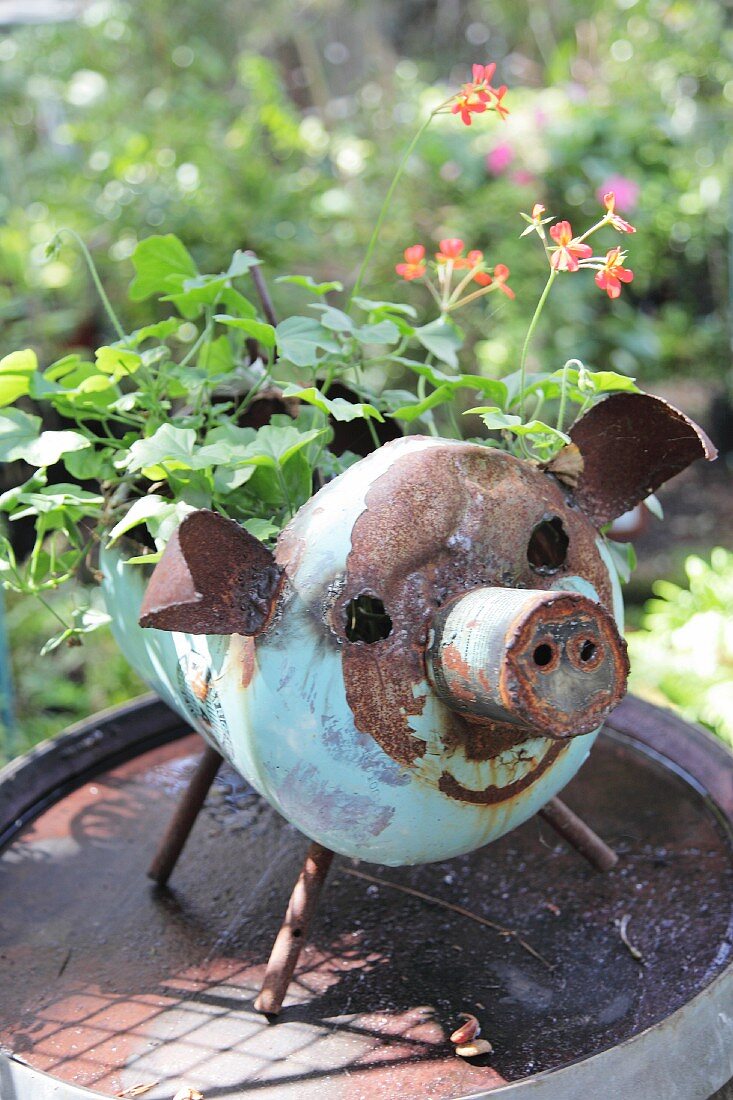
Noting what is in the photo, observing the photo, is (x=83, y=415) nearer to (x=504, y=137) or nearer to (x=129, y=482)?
(x=129, y=482)

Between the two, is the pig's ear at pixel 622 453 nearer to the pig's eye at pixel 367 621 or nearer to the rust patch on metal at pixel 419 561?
the rust patch on metal at pixel 419 561

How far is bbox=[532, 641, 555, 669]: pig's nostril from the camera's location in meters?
0.90

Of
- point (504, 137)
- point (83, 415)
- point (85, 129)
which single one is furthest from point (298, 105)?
point (83, 415)

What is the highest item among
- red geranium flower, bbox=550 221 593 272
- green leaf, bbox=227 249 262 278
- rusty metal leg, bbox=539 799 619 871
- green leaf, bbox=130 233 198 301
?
green leaf, bbox=130 233 198 301

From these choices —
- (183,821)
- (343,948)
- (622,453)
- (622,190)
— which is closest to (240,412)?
(622,453)

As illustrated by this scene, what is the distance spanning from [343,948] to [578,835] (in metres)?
0.34

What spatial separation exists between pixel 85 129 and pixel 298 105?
3.97 metres

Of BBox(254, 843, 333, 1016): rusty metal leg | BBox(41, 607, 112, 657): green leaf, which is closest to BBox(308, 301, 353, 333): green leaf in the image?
BBox(41, 607, 112, 657): green leaf

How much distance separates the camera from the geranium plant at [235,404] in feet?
3.63

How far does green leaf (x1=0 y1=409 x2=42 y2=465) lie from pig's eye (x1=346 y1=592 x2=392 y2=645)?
42 cm

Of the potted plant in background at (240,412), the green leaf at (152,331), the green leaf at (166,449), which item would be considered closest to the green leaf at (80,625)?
the potted plant in background at (240,412)

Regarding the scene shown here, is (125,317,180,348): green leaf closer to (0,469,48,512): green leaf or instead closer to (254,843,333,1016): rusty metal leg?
(0,469,48,512): green leaf

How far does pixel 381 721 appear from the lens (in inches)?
40.1

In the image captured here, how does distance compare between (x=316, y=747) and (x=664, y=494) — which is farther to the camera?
(x=664, y=494)
